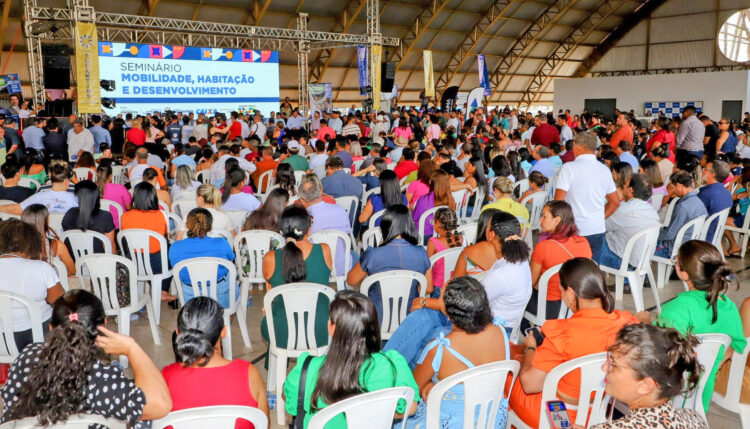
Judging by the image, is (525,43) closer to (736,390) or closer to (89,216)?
(89,216)

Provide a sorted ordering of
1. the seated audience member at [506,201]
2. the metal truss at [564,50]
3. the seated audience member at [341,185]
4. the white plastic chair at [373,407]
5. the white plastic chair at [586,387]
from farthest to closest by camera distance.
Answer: the metal truss at [564,50] < the seated audience member at [341,185] < the seated audience member at [506,201] < the white plastic chair at [586,387] < the white plastic chair at [373,407]

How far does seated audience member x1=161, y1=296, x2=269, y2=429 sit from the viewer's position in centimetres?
205

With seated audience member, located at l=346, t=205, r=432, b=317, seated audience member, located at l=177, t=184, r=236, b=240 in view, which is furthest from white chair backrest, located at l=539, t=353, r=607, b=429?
seated audience member, located at l=177, t=184, r=236, b=240

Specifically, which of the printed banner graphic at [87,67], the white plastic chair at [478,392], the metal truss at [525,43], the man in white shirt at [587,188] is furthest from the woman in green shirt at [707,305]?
the metal truss at [525,43]

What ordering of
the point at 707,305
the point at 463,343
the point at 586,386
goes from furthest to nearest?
1. the point at 707,305
2. the point at 463,343
3. the point at 586,386

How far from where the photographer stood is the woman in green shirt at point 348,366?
2002 mm

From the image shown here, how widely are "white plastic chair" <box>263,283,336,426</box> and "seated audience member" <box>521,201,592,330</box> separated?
51.7 inches

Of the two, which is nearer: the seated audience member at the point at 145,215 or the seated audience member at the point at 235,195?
the seated audience member at the point at 145,215

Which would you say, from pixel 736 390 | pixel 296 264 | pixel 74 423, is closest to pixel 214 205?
pixel 296 264

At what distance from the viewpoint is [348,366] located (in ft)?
6.61

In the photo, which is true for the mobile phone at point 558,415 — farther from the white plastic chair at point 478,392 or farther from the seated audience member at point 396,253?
the seated audience member at point 396,253

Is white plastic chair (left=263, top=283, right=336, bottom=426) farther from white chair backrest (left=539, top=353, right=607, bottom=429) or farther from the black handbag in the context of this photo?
white chair backrest (left=539, top=353, right=607, bottom=429)

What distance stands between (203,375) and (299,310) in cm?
100

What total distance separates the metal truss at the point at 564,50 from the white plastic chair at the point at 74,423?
1108 inches
